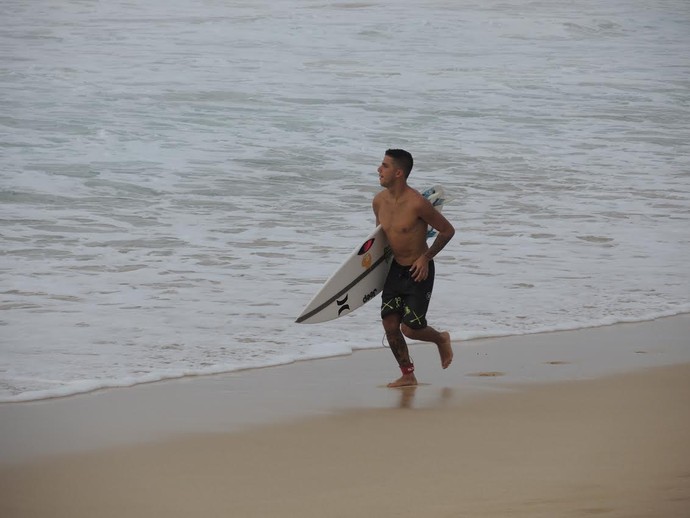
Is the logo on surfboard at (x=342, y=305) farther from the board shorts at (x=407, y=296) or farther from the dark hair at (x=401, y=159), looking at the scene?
the dark hair at (x=401, y=159)

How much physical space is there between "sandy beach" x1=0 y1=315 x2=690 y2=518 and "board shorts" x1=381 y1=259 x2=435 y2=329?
34cm

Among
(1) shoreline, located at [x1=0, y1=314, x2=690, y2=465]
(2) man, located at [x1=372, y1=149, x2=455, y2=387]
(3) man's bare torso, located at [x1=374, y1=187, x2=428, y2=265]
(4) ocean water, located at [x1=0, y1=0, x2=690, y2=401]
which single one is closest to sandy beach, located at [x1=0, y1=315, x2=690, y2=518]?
(1) shoreline, located at [x1=0, y1=314, x2=690, y2=465]

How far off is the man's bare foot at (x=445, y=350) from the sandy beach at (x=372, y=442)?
3.2 inches

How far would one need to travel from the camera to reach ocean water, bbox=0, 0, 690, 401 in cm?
685

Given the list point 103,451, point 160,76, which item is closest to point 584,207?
point 103,451

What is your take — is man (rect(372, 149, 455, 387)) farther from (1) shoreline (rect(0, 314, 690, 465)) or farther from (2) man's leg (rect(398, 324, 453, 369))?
(1) shoreline (rect(0, 314, 690, 465))

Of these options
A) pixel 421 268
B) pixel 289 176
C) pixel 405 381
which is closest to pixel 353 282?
pixel 421 268

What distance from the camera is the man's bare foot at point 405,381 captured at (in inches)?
217

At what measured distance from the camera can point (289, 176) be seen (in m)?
13.2

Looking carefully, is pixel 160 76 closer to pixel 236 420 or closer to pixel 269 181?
pixel 269 181

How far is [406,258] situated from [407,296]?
19 centimetres

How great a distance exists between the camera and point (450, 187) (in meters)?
12.6

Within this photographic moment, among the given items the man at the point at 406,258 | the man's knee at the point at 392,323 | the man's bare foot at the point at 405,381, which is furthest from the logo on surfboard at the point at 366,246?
the man's bare foot at the point at 405,381

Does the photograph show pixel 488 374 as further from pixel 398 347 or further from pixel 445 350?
pixel 398 347
